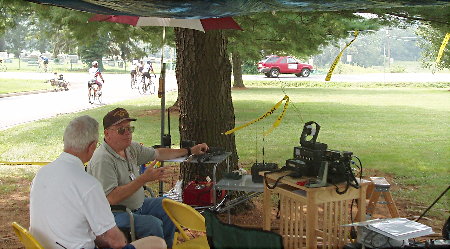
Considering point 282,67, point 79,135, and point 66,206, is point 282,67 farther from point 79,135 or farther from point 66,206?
point 66,206

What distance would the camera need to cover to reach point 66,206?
2.53m

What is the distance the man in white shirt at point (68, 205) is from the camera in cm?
253

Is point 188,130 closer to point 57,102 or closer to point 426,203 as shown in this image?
point 426,203

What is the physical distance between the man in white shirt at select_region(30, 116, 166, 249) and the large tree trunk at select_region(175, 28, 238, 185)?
2936 millimetres

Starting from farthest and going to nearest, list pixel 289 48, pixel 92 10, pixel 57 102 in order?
1. pixel 57 102
2. pixel 289 48
3. pixel 92 10

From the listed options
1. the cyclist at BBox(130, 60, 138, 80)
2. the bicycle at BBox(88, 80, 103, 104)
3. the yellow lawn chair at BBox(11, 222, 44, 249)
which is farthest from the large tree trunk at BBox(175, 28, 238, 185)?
the cyclist at BBox(130, 60, 138, 80)

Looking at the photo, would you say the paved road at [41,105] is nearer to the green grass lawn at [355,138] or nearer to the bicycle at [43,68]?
the green grass lawn at [355,138]

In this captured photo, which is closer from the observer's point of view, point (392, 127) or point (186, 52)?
point (186, 52)

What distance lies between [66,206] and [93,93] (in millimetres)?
16537

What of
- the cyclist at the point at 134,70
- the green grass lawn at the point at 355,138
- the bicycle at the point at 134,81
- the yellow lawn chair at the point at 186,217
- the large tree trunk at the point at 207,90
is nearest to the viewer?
the yellow lawn chair at the point at 186,217

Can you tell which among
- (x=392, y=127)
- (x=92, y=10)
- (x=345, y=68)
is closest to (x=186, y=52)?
(x=92, y=10)

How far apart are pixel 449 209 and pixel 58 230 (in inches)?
181

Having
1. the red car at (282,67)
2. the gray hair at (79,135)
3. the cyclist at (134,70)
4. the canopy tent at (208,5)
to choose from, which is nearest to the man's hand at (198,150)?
the canopy tent at (208,5)

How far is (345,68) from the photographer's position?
5069 centimetres
